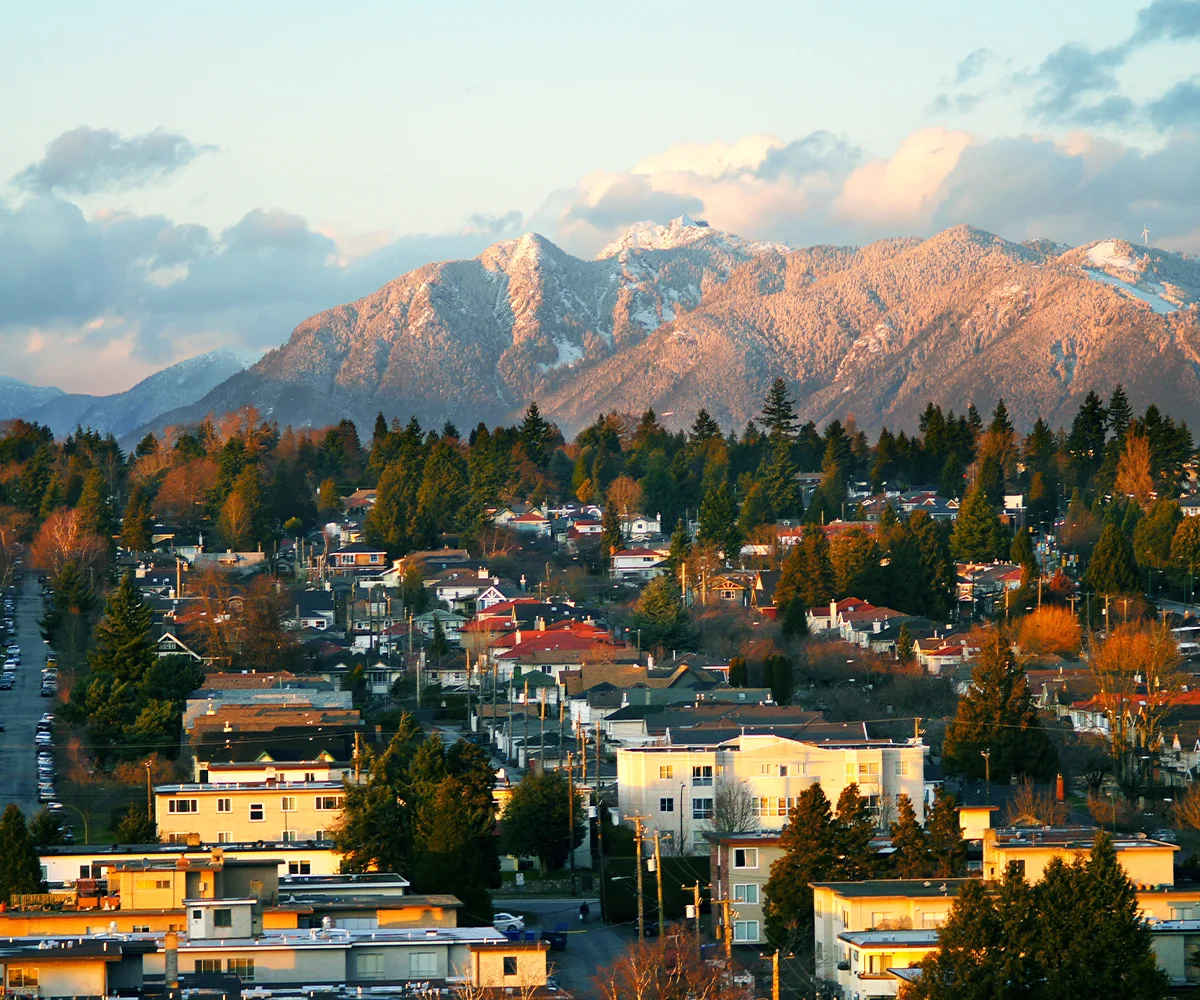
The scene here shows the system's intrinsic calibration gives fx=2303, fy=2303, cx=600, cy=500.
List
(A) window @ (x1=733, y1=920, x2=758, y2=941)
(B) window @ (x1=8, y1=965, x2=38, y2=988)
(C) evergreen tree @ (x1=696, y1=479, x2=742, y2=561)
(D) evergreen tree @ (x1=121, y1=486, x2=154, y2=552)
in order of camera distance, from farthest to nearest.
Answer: (C) evergreen tree @ (x1=696, y1=479, x2=742, y2=561) → (D) evergreen tree @ (x1=121, y1=486, x2=154, y2=552) → (A) window @ (x1=733, y1=920, x2=758, y2=941) → (B) window @ (x1=8, y1=965, x2=38, y2=988)

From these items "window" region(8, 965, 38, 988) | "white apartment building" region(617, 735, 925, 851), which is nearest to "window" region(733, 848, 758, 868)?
"white apartment building" region(617, 735, 925, 851)

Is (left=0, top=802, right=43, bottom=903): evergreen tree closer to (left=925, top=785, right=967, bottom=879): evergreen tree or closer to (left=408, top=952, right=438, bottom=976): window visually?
(left=408, top=952, right=438, bottom=976): window

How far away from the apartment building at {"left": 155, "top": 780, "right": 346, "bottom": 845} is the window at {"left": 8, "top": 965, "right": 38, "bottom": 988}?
2053 centimetres

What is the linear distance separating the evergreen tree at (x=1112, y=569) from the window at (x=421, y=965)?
55.4 m

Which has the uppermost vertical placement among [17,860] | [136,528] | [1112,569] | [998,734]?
[136,528]

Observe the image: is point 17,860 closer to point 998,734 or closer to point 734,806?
point 734,806

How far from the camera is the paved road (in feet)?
202

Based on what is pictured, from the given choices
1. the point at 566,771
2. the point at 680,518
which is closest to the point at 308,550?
the point at 680,518

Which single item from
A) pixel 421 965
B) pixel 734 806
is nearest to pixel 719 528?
pixel 734 806

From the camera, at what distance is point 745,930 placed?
1829 inches

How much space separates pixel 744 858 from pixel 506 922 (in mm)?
6218

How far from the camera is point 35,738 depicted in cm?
6769

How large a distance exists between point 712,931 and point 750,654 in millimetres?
34757

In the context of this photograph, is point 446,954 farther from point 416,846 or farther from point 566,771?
point 566,771
